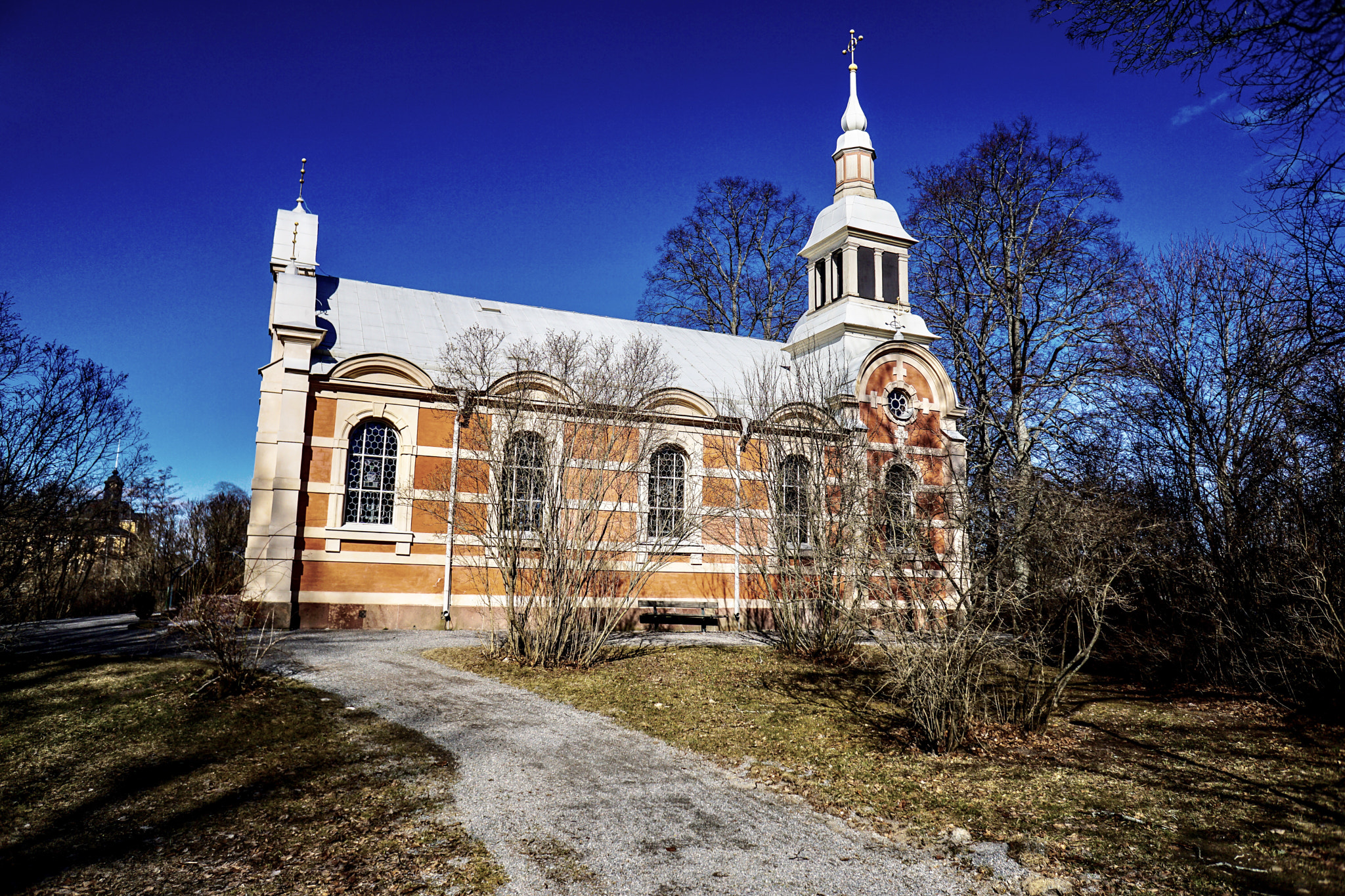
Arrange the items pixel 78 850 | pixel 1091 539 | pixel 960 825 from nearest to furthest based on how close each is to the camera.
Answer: pixel 78 850
pixel 960 825
pixel 1091 539

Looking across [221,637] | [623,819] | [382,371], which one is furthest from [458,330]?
[623,819]

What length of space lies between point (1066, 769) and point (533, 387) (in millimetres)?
9637

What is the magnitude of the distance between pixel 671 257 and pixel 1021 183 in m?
14.2

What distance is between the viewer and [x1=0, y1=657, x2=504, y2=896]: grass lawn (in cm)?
521

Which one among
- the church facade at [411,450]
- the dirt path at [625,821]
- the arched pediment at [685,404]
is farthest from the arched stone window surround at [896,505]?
the arched pediment at [685,404]

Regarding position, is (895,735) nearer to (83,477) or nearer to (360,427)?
(360,427)

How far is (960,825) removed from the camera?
21.4 ft

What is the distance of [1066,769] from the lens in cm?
807

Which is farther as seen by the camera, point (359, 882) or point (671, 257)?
point (671, 257)

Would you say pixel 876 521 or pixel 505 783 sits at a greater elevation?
pixel 876 521

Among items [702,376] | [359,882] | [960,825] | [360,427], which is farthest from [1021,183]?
[359,882]

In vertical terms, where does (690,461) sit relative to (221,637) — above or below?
above

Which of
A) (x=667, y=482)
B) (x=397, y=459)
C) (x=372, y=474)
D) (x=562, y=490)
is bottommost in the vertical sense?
(x=562, y=490)

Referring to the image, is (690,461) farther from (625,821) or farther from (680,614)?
(625,821)
